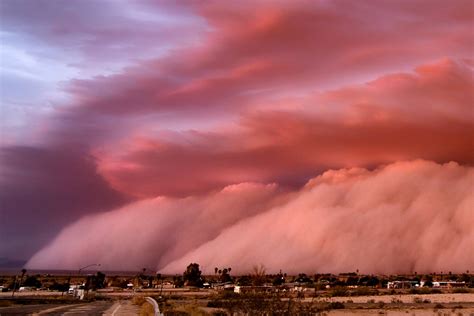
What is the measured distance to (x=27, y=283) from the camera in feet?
587

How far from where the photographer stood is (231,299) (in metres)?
34.2

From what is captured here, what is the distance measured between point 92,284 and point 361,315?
435 feet

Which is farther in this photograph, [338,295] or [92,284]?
[92,284]

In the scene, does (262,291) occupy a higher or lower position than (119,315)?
higher

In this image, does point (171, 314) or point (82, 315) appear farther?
point (82, 315)

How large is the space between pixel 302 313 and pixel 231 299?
11753mm

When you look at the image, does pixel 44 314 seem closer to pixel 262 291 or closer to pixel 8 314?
pixel 8 314

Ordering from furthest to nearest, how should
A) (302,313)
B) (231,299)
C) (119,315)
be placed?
(119,315) < (231,299) < (302,313)

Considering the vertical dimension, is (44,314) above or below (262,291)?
below

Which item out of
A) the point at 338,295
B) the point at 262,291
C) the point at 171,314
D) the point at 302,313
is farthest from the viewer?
the point at 338,295

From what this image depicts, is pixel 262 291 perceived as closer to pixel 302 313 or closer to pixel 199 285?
pixel 302 313

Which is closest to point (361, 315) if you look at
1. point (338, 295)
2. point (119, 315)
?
point (119, 315)

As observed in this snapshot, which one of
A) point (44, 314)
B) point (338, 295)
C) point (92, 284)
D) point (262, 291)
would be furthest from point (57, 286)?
point (262, 291)

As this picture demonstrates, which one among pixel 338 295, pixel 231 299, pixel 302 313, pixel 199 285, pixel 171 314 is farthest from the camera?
pixel 199 285
